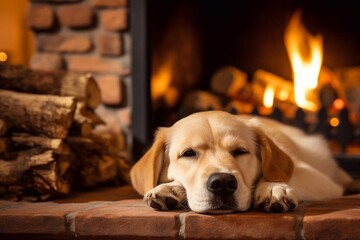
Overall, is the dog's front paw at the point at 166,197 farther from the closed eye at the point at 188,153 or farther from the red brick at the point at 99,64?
the red brick at the point at 99,64

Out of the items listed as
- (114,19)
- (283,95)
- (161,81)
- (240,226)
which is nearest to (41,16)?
(114,19)

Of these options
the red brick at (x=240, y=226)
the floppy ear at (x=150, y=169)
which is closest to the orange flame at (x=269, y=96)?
the floppy ear at (x=150, y=169)

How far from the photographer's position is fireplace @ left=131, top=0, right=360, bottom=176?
3570 mm

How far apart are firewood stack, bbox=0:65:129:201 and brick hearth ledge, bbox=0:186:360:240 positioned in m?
0.24

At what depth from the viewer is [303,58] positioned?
3.85m

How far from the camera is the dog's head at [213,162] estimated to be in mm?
1795

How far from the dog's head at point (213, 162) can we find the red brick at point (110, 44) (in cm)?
106

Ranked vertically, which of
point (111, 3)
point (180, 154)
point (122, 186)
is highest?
point (111, 3)

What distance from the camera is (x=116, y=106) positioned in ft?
10.7

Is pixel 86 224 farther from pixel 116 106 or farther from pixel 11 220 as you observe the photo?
pixel 116 106

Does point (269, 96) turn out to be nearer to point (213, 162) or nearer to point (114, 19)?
point (114, 19)

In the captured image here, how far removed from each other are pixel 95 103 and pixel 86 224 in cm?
117

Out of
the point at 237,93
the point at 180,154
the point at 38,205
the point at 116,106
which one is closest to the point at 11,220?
the point at 38,205

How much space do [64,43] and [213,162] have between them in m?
1.74
